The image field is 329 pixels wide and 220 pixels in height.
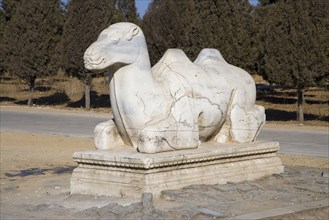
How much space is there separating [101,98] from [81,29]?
24.8ft

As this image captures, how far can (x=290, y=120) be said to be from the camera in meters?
29.2

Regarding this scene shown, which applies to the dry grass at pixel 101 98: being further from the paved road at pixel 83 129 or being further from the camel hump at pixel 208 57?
the camel hump at pixel 208 57

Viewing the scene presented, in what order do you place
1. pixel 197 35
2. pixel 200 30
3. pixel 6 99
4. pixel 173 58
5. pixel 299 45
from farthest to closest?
pixel 6 99
pixel 197 35
pixel 200 30
pixel 299 45
pixel 173 58

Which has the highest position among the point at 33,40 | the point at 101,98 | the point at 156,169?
the point at 33,40

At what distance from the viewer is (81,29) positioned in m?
33.6

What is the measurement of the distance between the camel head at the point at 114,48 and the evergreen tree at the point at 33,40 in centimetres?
2562

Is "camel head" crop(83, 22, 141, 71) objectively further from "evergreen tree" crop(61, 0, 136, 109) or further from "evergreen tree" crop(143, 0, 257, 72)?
"evergreen tree" crop(61, 0, 136, 109)

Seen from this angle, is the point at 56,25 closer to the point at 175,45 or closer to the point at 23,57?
the point at 23,57

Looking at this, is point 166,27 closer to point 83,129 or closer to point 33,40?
point 33,40

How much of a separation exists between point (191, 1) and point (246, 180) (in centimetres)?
2459

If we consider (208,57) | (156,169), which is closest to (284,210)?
(156,169)

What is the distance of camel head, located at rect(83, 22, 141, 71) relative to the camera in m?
9.62

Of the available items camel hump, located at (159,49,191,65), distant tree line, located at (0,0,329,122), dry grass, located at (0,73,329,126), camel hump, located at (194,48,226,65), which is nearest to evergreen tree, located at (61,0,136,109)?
distant tree line, located at (0,0,329,122)

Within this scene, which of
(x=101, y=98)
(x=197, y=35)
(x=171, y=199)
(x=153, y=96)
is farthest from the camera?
(x=101, y=98)
